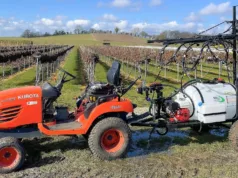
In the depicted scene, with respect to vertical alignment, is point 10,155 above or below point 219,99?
below

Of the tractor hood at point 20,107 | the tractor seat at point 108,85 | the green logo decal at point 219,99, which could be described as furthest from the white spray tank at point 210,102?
the tractor hood at point 20,107

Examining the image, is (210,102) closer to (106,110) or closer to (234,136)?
(234,136)

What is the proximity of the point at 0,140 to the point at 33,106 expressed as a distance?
27.5 inches

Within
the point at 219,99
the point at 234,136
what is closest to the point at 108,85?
the point at 219,99

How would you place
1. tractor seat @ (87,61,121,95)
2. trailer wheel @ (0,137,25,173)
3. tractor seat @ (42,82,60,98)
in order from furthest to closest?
tractor seat @ (87,61,121,95), tractor seat @ (42,82,60,98), trailer wheel @ (0,137,25,173)

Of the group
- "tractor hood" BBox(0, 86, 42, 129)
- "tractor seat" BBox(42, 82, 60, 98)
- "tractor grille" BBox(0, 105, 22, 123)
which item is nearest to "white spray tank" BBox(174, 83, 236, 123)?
"tractor seat" BBox(42, 82, 60, 98)

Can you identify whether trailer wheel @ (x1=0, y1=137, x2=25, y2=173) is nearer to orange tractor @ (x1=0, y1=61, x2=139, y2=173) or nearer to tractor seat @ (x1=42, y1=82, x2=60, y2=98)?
orange tractor @ (x1=0, y1=61, x2=139, y2=173)

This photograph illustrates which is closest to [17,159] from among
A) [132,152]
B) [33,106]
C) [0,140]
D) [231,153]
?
[0,140]

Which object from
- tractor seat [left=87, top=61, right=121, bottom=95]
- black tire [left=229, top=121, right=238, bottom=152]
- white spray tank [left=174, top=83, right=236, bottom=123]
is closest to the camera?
tractor seat [left=87, top=61, right=121, bottom=95]

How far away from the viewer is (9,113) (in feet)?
16.9

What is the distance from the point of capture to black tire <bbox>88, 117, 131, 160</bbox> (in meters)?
5.34

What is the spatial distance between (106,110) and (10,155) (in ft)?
5.22

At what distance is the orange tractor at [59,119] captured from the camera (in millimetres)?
5102

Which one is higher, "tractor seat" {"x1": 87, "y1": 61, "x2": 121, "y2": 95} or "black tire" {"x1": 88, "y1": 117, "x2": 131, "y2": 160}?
"tractor seat" {"x1": 87, "y1": 61, "x2": 121, "y2": 95}
